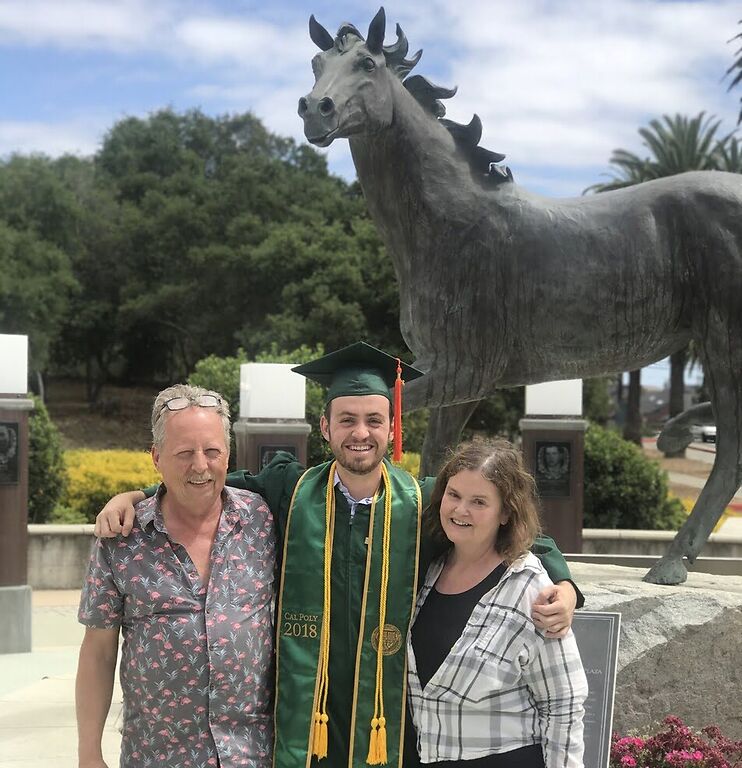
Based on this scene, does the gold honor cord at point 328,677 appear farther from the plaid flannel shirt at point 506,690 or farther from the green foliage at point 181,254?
the green foliage at point 181,254

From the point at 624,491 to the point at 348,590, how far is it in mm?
9336

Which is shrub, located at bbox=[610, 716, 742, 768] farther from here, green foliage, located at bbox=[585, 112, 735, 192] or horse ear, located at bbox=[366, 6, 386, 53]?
green foliage, located at bbox=[585, 112, 735, 192]

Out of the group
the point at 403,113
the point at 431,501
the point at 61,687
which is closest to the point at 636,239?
the point at 403,113

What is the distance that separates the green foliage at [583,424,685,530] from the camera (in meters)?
11.5

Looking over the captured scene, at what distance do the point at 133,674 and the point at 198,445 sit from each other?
54cm

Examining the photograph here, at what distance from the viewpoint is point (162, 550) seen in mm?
2496

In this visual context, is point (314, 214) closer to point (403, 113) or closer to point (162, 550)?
point (403, 113)

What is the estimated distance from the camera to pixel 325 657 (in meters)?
2.58

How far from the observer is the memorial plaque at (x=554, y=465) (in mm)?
8672

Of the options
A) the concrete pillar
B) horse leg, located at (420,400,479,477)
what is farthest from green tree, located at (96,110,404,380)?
horse leg, located at (420,400,479,477)

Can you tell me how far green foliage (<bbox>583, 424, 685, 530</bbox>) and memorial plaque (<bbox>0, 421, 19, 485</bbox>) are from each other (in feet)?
19.8

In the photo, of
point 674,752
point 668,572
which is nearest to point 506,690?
point 674,752

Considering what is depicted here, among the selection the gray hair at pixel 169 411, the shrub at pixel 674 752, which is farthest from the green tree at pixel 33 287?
the gray hair at pixel 169 411

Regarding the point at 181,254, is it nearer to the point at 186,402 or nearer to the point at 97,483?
the point at 97,483
